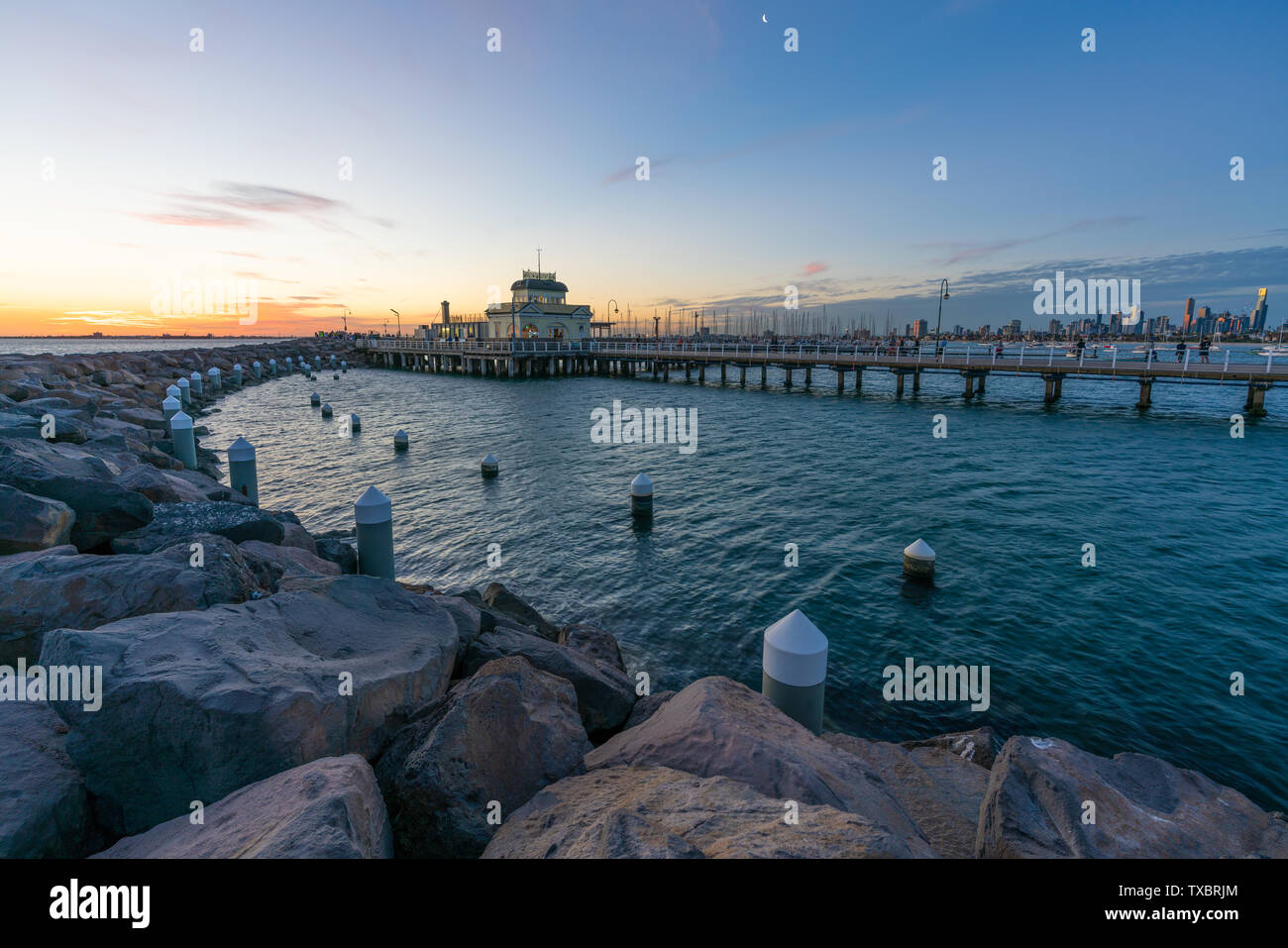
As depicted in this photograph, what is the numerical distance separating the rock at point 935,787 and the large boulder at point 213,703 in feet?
12.3

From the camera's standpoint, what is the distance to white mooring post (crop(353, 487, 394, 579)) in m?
7.75

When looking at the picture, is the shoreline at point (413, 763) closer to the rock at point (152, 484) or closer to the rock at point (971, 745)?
the rock at point (971, 745)

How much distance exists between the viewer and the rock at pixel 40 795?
298cm

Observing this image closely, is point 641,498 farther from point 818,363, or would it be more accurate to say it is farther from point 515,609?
point 818,363

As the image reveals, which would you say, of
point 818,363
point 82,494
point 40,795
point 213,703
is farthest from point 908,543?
point 818,363

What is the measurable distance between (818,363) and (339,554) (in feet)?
141

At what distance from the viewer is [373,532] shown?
780cm

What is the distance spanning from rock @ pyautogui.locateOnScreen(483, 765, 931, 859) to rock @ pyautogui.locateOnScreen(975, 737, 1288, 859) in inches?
28.4

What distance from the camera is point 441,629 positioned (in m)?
5.48

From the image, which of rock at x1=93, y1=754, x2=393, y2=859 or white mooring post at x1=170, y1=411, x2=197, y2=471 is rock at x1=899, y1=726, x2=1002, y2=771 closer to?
rock at x1=93, y1=754, x2=393, y2=859

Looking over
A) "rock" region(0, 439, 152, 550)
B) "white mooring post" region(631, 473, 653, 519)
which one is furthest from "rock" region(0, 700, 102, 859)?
"white mooring post" region(631, 473, 653, 519)

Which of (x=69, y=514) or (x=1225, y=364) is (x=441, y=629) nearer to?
(x=69, y=514)
